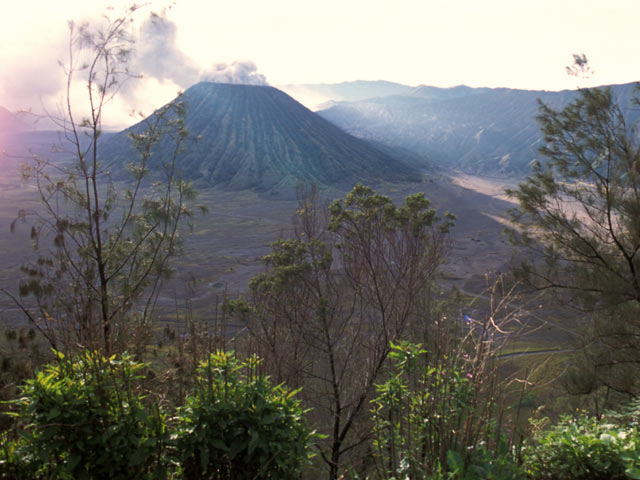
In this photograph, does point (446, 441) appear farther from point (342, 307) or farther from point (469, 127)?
point (469, 127)

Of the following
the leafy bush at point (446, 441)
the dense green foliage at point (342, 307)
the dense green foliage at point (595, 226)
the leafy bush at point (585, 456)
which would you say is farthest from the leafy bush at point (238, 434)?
the dense green foliage at point (595, 226)

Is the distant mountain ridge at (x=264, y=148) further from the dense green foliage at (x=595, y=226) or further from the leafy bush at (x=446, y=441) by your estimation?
the leafy bush at (x=446, y=441)

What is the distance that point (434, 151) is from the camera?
14588cm

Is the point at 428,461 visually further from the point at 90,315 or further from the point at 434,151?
the point at 434,151

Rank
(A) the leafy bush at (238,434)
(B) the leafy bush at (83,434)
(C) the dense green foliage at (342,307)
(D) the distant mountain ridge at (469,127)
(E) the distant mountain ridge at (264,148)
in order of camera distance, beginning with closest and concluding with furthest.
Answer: (B) the leafy bush at (83,434) → (A) the leafy bush at (238,434) → (C) the dense green foliage at (342,307) → (E) the distant mountain ridge at (264,148) → (D) the distant mountain ridge at (469,127)

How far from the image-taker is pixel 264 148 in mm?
108375

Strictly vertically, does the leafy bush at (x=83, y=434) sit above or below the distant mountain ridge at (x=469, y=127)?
below

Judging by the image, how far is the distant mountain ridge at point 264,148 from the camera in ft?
302

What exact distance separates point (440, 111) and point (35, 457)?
196 meters

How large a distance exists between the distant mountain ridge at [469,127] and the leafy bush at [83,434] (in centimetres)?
12647

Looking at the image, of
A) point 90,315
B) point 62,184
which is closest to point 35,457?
point 90,315

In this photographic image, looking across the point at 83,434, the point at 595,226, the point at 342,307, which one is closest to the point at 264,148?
the point at 595,226

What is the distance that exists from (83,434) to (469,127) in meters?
176

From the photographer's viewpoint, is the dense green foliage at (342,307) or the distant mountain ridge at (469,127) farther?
the distant mountain ridge at (469,127)
